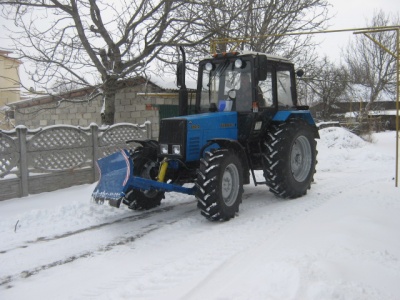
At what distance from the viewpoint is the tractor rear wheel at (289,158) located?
6.49m

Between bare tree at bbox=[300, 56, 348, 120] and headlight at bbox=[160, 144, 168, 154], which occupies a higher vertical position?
bare tree at bbox=[300, 56, 348, 120]

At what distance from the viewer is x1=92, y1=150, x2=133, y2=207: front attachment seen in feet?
16.6

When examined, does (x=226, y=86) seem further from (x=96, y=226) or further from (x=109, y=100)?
(x=109, y=100)

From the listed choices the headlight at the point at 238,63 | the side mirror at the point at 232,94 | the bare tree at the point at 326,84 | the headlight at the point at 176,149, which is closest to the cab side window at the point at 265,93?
the side mirror at the point at 232,94

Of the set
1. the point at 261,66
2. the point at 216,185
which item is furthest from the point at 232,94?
the point at 216,185

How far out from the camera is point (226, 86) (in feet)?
21.5

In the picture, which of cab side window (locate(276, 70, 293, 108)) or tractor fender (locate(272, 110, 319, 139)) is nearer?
tractor fender (locate(272, 110, 319, 139))

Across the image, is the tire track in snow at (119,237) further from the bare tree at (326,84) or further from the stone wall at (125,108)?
the bare tree at (326,84)

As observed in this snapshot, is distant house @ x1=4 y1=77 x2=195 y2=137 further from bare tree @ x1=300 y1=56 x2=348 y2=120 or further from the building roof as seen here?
bare tree @ x1=300 y1=56 x2=348 y2=120

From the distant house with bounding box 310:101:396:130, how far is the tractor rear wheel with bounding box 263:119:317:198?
16.7 m

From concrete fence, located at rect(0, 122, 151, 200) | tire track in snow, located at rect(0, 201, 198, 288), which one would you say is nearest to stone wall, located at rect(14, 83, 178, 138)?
concrete fence, located at rect(0, 122, 151, 200)

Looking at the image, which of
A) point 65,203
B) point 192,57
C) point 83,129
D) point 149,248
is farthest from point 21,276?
point 192,57

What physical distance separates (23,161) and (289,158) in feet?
16.2

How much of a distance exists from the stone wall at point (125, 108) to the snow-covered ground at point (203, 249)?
5952 mm
